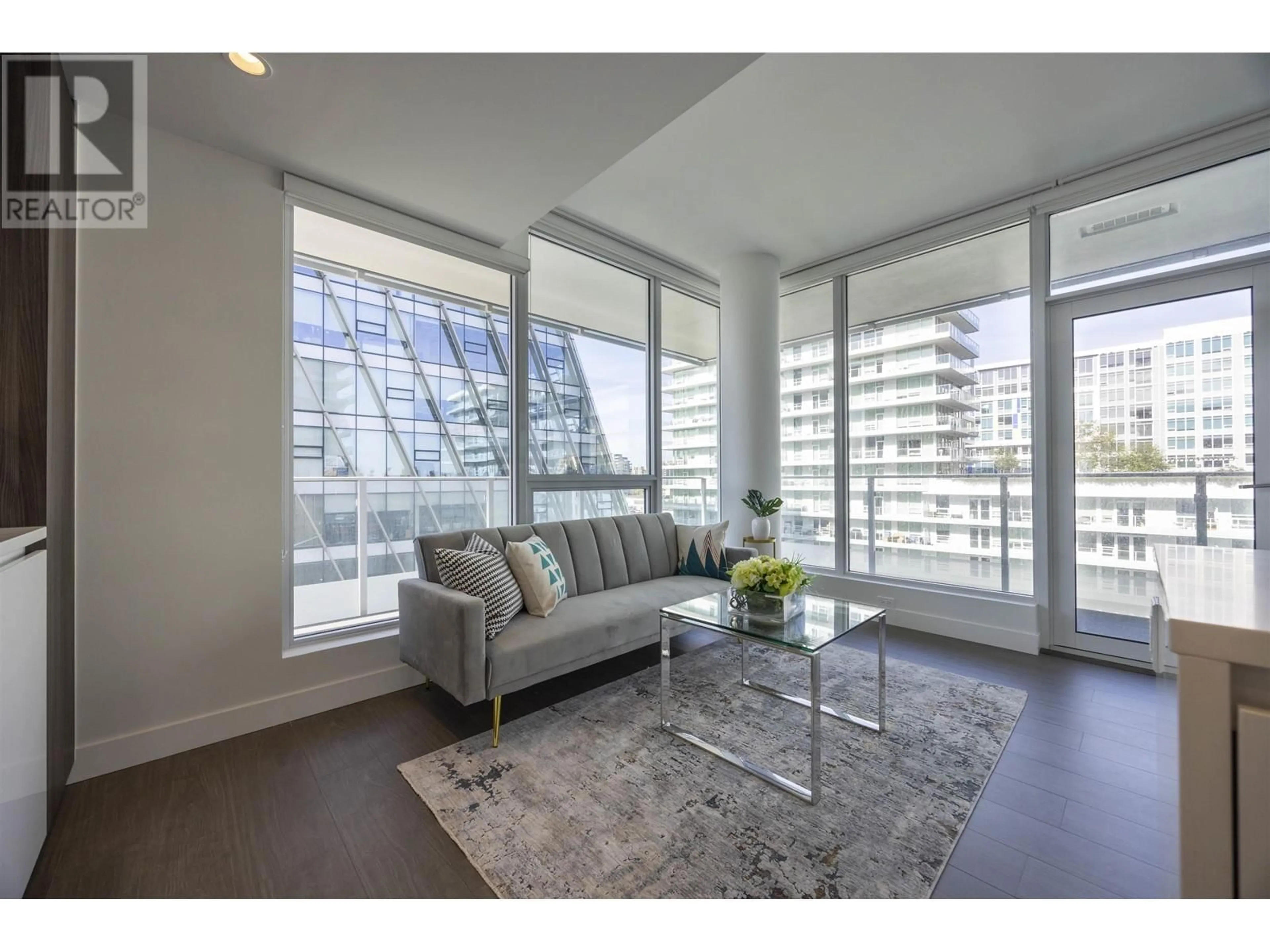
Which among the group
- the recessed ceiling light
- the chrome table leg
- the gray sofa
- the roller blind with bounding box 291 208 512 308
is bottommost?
the chrome table leg

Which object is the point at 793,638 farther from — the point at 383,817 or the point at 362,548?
the point at 362,548

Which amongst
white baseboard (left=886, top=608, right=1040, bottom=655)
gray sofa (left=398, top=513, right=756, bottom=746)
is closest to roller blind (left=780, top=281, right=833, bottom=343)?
gray sofa (left=398, top=513, right=756, bottom=746)

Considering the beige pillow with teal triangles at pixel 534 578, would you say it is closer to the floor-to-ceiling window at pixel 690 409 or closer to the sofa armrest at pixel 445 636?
the sofa armrest at pixel 445 636

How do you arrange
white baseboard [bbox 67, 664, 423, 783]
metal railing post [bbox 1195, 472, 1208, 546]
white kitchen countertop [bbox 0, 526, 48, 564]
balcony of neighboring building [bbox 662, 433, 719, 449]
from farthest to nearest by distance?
balcony of neighboring building [bbox 662, 433, 719, 449] < metal railing post [bbox 1195, 472, 1208, 546] < white baseboard [bbox 67, 664, 423, 783] < white kitchen countertop [bbox 0, 526, 48, 564]

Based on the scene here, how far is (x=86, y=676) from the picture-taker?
1888 millimetres

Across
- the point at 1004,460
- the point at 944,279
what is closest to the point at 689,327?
the point at 944,279

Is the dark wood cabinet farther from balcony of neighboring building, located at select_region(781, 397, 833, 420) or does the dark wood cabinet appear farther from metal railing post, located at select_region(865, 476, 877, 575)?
metal railing post, located at select_region(865, 476, 877, 575)

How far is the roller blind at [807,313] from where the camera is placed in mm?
4266

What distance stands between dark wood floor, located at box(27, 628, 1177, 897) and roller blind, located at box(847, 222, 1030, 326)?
2.67 metres

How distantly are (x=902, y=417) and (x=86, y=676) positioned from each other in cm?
469

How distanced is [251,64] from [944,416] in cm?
417

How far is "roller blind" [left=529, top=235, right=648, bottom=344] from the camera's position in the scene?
351cm

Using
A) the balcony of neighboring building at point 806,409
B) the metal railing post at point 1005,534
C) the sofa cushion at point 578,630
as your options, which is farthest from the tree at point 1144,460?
the sofa cushion at point 578,630

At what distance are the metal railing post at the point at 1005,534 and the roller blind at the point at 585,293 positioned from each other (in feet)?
9.26
